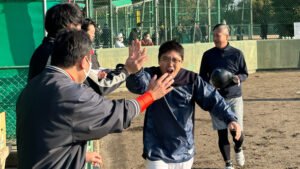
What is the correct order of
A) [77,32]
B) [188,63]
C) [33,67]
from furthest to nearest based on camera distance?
1. [188,63]
2. [33,67]
3. [77,32]

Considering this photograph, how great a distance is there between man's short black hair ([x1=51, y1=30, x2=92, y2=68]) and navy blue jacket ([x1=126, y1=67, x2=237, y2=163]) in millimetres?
1589

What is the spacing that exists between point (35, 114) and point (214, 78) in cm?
323

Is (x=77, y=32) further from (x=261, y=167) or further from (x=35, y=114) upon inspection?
(x=261, y=167)

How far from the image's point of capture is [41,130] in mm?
2779

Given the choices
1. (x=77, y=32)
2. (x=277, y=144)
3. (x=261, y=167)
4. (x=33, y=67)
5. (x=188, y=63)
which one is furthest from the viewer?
(x=188, y=63)

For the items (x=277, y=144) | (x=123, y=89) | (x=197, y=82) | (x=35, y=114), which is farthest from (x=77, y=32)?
(x=123, y=89)

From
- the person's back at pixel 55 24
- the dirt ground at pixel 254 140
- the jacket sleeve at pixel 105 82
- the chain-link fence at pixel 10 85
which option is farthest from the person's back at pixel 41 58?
the chain-link fence at pixel 10 85

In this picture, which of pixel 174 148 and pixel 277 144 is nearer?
pixel 174 148

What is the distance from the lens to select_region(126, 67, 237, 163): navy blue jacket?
453 centimetres

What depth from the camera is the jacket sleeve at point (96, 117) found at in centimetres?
281

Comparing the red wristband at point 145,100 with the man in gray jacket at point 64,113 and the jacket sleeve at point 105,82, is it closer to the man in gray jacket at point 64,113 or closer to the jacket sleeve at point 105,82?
the man in gray jacket at point 64,113

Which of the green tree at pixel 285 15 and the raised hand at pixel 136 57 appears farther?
the green tree at pixel 285 15

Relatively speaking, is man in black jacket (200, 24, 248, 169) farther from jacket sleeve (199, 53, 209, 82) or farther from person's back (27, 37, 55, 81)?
person's back (27, 37, 55, 81)

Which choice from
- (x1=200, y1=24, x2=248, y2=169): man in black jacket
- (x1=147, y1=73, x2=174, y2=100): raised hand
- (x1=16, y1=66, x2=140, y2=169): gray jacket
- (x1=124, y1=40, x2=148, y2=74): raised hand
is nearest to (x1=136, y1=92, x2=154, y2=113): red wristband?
(x1=147, y1=73, x2=174, y2=100): raised hand
